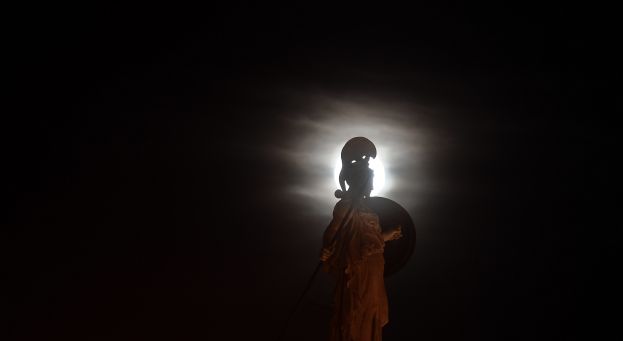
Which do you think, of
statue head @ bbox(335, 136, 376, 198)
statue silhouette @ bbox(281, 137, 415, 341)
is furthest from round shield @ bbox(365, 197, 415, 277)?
statue head @ bbox(335, 136, 376, 198)

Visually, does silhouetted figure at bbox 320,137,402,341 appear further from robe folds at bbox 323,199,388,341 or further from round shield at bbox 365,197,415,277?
round shield at bbox 365,197,415,277

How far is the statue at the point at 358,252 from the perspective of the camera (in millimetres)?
8461

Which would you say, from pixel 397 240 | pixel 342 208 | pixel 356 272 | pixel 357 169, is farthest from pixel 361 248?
pixel 357 169

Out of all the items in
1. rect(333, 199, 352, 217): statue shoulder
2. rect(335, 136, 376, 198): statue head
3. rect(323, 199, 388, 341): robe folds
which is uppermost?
rect(335, 136, 376, 198): statue head

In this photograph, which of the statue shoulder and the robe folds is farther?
the statue shoulder

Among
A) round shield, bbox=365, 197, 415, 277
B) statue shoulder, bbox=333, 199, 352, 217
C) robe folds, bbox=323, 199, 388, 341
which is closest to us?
robe folds, bbox=323, 199, 388, 341

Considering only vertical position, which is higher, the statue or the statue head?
the statue head

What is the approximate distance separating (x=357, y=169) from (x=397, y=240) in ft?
3.52

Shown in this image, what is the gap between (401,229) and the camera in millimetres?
9109

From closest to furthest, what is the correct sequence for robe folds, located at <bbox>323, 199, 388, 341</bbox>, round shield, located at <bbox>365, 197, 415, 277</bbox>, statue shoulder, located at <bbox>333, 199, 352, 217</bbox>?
robe folds, located at <bbox>323, 199, 388, 341</bbox> < statue shoulder, located at <bbox>333, 199, 352, 217</bbox> < round shield, located at <bbox>365, 197, 415, 277</bbox>

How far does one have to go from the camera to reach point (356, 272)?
28.3 feet

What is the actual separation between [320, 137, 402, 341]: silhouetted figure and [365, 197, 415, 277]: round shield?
0.42 feet

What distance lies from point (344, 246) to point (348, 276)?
40 centimetres

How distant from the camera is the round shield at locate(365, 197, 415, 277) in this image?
9.12 meters
